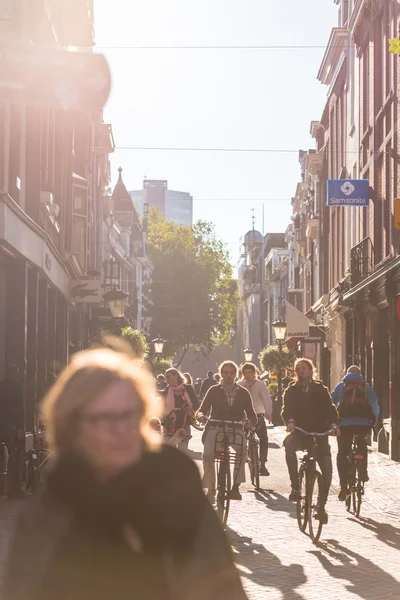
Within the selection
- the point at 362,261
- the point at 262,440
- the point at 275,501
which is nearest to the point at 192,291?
the point at 362,261

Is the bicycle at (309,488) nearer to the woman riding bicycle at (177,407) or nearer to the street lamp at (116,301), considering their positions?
the woman riding bicycle at (177,407)

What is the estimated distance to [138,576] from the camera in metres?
3.16

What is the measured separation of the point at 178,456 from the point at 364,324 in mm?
28002

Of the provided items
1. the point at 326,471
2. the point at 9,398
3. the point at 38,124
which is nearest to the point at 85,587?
the point at 326,471

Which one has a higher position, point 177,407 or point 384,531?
point 177,407

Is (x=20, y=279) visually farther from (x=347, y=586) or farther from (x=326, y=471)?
(x=347, y=586)

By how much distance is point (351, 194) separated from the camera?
28.9 metres

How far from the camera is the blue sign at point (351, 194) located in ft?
94.4

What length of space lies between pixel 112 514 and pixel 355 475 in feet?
38.6

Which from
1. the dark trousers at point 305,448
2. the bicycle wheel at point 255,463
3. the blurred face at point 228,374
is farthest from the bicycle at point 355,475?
the bicycle wheel at point 255,463

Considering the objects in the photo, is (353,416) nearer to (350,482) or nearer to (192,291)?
(350,482)

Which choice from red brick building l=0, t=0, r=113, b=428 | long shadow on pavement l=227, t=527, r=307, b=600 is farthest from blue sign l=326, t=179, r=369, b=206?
long shadow on pavement l=227, t=527, r=307, b=600

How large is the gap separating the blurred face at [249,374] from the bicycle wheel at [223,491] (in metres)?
5.36

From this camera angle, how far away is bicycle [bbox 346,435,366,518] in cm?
1444
